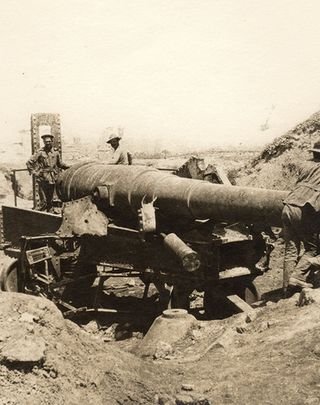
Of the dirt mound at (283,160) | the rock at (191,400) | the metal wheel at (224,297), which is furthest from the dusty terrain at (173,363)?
the dirt mound at (283,160)

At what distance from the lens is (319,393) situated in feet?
13.2

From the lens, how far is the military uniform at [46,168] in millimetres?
10188

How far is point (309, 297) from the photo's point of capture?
571cm

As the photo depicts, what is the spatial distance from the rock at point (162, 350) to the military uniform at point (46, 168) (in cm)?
485

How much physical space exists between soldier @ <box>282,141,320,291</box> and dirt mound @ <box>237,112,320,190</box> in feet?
18.6

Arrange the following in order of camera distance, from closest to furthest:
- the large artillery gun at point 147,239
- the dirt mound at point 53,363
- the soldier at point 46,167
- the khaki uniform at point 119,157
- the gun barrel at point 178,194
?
the dirt mound at point 53,363
the gun barrel at point 178,194
the large artillery gun at point 147,239
the khaki uniform at point 119,157
the soldier at point 46,167

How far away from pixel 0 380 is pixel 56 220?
14.2 feet

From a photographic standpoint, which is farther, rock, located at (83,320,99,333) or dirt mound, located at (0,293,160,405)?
rock, located at (83,320,99,333)

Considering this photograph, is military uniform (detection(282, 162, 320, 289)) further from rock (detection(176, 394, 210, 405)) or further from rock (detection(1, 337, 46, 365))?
rock (detection(1, 337, 46, 365))

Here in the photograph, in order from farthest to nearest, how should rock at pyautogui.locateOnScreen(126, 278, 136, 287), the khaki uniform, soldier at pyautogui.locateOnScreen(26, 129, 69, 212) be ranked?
rock at pyautogui.locateOnScreen(126, 278, 136, 287), soldier at pyautogui.locateOnScreen(26, 129, 69, 212), the khaki uniform

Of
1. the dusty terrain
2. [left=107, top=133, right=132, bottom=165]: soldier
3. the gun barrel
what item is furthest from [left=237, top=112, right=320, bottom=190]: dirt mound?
the dusty terrain

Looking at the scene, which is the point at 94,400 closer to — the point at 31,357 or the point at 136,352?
the point at 31,357

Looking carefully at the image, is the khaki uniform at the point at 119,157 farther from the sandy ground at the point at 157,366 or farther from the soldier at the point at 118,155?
the sandy ground at the point at 157,366

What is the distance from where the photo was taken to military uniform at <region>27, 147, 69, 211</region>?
10.2 m
